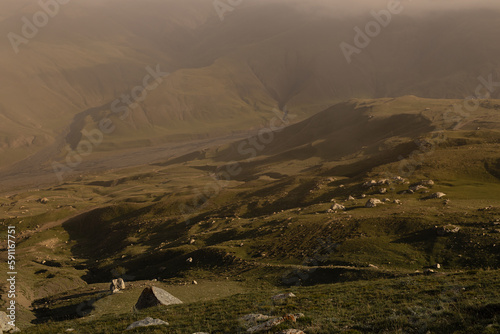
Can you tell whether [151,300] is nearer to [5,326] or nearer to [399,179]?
[5,326]

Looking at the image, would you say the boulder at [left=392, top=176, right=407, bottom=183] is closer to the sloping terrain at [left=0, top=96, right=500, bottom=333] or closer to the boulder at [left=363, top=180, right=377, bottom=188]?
the sloping terrain at [left=0, top=96, right=500, bottom=333]

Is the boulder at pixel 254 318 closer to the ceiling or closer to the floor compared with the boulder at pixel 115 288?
closer to the ceiling

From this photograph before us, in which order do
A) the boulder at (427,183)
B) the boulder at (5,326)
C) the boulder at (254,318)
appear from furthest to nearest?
the boulder at (427,183) → the boulder at (5,326) → the boulder at (254,318)

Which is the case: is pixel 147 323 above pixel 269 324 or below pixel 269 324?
below

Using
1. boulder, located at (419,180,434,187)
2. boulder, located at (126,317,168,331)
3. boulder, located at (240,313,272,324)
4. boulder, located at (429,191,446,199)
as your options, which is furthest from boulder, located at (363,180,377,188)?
boulder, located at (126,317,168,331)

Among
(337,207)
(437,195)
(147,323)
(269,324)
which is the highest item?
(269,324)

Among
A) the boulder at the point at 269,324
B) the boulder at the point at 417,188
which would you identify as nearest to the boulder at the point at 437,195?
the boulder at the point at 417,188

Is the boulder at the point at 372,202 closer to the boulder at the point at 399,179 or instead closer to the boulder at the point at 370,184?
the boulder at the point at 370,184

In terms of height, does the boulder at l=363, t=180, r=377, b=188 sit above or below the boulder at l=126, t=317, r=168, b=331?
below

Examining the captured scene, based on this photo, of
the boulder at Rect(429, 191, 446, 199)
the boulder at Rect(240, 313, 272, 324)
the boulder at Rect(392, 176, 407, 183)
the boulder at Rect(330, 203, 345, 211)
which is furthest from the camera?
the boulder at Rect(392, 176, 407, 183)

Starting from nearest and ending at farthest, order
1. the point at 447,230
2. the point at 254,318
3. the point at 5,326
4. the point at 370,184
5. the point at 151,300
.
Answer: the point at 254,318
the point at 5,326
the point at 151,300
the point at 447,230
the point at 370,184

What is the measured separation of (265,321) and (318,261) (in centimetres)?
3285

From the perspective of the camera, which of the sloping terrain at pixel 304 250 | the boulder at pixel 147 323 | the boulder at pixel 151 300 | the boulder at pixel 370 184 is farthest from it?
the boulder at pixel 370 184

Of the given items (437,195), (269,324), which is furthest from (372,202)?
(269,324)
